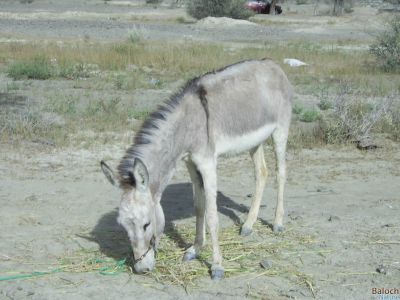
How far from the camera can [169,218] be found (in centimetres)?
758

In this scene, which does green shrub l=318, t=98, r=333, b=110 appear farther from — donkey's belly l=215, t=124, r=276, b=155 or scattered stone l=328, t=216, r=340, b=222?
donkey's belly l=215, t=124, r=276, b=155

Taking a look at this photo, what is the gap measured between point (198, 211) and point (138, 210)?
1363mm

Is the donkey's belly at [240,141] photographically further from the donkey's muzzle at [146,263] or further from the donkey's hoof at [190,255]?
the donkey's muzzle at [146,263]

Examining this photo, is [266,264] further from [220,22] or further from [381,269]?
[220,22]

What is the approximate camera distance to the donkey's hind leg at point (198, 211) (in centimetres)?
613

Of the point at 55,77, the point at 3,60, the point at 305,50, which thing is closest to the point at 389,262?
the point at 55,77

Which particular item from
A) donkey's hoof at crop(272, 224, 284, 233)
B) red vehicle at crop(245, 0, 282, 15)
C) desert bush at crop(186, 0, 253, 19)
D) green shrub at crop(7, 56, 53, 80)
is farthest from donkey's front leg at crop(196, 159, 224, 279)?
red vehicle at crop(245, 0, 282, 15)

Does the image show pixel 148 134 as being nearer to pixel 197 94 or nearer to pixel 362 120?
pixel 197 94

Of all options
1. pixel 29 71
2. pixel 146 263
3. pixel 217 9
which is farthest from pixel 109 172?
pixel 217 9

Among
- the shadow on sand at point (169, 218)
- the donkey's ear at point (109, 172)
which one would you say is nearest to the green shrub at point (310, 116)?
the shadow on sand at point (169, 218)

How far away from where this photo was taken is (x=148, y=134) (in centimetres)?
555

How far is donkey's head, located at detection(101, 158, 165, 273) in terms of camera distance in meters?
5.05

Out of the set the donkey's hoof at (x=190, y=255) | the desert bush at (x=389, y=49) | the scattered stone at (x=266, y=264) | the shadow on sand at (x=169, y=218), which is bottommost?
the shadow on sand at (x=169, y=218)

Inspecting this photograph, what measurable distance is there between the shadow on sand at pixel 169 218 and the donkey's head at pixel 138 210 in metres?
1.04
